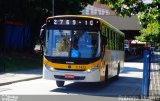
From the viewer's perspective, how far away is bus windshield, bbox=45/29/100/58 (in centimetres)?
1786

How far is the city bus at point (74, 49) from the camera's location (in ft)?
57.9

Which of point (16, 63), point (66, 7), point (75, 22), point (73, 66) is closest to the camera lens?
point (73, 66)

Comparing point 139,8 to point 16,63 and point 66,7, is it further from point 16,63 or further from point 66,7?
point 66,7

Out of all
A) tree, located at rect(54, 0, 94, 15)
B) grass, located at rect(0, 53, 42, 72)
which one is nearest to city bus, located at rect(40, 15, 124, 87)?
grass, located at rect(0, 53, 42, 72)

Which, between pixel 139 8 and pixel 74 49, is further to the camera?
pixel 74 49

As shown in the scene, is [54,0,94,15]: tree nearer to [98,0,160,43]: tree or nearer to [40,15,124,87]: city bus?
[40,15,124,87]: city bus

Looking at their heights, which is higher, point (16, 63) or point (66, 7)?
point (66, 7)

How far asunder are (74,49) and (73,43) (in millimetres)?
265

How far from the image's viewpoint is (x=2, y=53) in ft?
117

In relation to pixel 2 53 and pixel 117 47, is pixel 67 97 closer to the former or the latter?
pixel 117 47

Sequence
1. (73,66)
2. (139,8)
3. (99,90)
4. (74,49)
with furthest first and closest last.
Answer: (99,90) < (74,49) < (73,66) < (139,8)

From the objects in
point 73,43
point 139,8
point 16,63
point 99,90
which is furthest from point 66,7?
point 139,8

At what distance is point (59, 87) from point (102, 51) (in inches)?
109

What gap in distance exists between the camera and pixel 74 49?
17891mm
